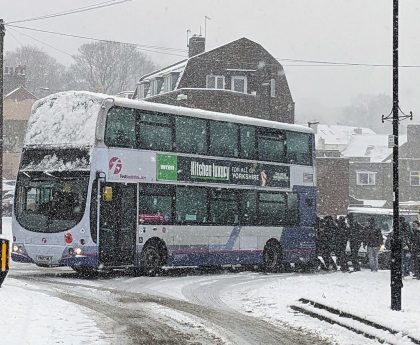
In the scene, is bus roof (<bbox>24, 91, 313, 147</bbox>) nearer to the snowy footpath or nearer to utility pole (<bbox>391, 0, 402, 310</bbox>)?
the snowy footpath

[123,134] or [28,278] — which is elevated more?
[123,134]

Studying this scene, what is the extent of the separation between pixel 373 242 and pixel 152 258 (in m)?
7.12

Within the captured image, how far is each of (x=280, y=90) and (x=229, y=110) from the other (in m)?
6.77

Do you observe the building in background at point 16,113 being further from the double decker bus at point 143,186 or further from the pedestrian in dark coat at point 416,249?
the pedestrian in dark coat at point 416,249

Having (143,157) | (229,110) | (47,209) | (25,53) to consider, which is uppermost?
(25,53)

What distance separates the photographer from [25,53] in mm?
92688

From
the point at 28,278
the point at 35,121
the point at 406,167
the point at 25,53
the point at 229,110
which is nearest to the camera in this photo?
the point at 28,278

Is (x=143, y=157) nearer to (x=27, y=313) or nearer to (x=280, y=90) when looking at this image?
(x=27, y=313)

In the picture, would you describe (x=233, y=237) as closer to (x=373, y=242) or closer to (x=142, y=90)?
(x=373, y=242)

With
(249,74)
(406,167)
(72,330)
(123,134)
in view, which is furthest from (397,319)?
(406,167)

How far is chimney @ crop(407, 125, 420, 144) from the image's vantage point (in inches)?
3398

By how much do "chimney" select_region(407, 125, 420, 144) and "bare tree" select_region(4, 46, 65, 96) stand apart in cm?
3840

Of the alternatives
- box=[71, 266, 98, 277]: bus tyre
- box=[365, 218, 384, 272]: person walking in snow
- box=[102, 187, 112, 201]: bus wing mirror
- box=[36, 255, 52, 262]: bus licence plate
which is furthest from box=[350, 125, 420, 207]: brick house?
box=[36, 255, 52, 262]: bus licence plate

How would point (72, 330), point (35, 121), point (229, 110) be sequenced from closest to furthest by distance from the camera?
point (72, 330)
point (35, 121)
point (229, 110)
